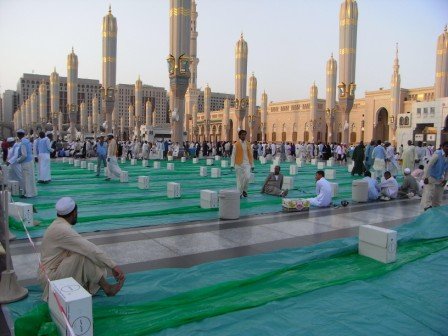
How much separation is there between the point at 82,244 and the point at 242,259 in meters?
1.88

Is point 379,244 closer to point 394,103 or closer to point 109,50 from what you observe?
point 109,50

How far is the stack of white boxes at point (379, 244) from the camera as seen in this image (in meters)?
4.32

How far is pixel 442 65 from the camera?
33.5 metres

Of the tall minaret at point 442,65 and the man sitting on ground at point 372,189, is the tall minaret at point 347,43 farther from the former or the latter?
the man sitting on ground at point 372,189

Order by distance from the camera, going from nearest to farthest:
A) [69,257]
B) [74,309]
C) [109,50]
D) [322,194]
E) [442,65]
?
[74,309], [69,257], [322,194], [109,50], [442,65]

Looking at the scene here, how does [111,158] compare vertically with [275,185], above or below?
above

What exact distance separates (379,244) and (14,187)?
26.1 feet

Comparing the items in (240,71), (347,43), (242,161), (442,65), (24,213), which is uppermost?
(442,65)

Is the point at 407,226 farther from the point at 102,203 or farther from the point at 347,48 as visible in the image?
the point at 347,48

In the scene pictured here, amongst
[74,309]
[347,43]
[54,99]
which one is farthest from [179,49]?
[54,99]

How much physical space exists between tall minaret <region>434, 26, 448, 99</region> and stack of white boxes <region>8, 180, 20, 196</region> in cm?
3475

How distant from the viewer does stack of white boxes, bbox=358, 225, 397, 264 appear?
4.32 meters

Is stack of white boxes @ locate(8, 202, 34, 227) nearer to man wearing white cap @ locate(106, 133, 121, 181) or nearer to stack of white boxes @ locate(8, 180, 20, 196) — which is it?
stack of white boxes @ locate(8, 180, 20, 196)

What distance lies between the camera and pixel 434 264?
173 inches
